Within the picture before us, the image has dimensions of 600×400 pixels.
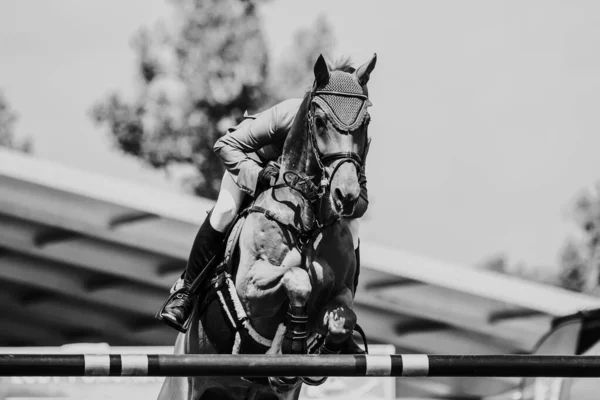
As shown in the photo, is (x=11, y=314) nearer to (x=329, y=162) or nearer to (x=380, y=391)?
(x=380, y=391)

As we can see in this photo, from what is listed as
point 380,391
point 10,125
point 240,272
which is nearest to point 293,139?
point 240,272

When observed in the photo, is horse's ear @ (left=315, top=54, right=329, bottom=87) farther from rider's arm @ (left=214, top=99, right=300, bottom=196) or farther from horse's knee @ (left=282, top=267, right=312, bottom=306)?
horse's knee @ (left=282, top=267, right=312, bottom=306)

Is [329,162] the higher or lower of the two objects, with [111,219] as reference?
higher

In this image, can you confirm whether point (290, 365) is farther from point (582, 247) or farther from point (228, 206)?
point (582, 247)

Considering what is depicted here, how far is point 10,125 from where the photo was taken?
3741 cm

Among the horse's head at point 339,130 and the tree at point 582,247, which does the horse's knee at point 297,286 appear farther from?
the tree at point 582,247

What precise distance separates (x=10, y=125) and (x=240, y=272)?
33.4m

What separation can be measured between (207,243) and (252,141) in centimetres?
69

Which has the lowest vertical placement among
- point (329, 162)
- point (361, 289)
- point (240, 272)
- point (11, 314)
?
point (11, 314)

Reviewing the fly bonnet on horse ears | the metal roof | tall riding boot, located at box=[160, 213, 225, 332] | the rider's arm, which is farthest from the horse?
→ the metal roof

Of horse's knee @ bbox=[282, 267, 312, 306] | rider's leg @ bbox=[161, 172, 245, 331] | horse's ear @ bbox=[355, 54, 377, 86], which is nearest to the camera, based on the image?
horse's knee @ bbox=[282, 267, 312, 306]

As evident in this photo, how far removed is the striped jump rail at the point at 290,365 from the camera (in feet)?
15.1

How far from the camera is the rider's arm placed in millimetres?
5590

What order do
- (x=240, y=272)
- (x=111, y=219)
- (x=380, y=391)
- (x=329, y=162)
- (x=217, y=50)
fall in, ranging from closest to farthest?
(x=329, y=162), (x=240, y=272), (x=380, y=391), (x=111, y=219), (x=217, y=50)
